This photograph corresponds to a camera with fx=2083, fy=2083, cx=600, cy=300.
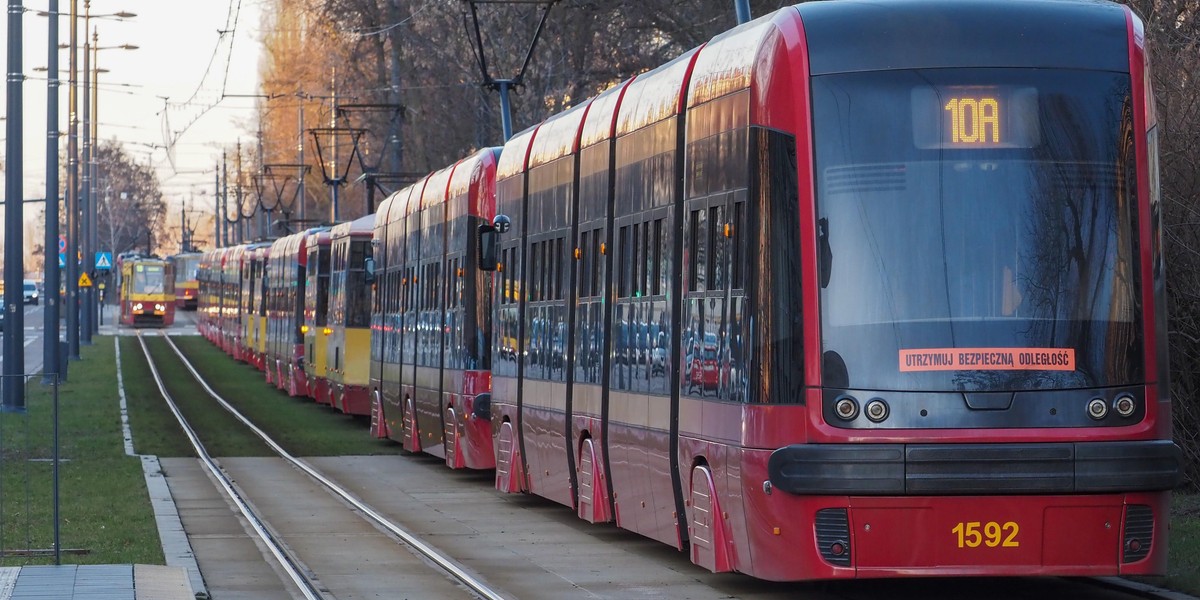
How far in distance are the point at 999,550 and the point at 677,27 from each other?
25.1 meters

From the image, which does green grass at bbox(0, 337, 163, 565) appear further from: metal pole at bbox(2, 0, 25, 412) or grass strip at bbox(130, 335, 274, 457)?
metal pole at bbox(2, 0, 25, 412)

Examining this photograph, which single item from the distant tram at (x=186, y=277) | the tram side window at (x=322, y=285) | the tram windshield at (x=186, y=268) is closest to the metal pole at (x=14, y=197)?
the tram side window at (x=322, y=285)

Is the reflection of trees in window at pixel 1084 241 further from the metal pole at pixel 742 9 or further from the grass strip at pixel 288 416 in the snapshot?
the grass strip at pixel 288 416

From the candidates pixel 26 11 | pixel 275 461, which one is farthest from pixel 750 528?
pixel 26 11

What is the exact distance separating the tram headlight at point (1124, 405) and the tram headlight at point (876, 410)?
1.17 m

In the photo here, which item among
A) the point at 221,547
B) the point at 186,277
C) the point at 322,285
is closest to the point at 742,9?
the point at 221,547

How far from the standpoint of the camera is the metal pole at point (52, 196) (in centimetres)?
3412

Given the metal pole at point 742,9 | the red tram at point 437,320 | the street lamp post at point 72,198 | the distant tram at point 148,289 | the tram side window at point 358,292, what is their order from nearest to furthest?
1. the metal pole at point 742,9
2. the red tram at point 437,320
3. the tram side window at point 358,292
4. the street lamp post at point 72,198
5. the distant tram at point 148,289

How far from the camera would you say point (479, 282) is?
813 inches

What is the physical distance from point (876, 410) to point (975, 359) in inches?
21.9

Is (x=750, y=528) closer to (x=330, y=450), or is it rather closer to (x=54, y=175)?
(x=330, y=450)

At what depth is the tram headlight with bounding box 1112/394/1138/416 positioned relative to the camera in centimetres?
1049

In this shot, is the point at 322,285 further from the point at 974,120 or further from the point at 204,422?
the point at 974,120

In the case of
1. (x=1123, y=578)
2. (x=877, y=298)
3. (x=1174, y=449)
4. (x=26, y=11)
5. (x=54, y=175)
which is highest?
(x=26, y=11)
